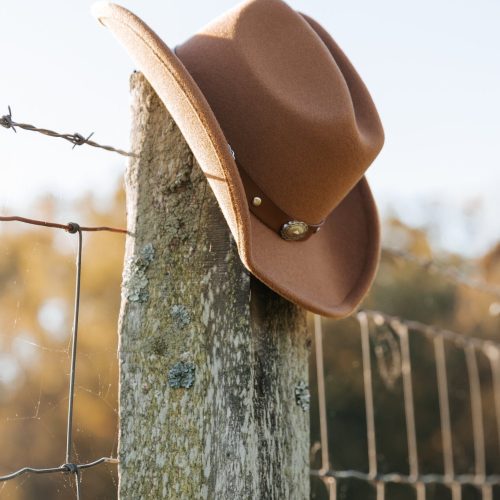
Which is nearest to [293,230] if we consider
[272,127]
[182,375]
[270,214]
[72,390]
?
[270,214]

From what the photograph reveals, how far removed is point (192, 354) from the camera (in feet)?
3.30

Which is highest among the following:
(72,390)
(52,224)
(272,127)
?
(272,127)

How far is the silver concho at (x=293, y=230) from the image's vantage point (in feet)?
3.66

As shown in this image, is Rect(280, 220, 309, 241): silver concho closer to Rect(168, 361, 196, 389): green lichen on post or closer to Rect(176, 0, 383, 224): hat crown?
Rect(176, 0, 383, 224): hat crown

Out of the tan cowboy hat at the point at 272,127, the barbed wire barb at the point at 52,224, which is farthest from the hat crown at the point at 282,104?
the barbed wire barb at the point at 52,224

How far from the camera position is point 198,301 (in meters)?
1.02

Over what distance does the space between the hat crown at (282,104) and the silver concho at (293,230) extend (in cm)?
1

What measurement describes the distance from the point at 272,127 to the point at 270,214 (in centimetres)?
12

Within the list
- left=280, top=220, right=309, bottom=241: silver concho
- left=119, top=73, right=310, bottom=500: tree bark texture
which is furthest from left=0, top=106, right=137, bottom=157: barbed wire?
left=280, top=220, right=309, bottom=241: silver concho

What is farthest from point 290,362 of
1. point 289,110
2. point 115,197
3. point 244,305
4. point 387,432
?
point 387,432

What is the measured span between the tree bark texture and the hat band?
55 mm

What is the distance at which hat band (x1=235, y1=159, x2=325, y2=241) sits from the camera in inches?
42.3

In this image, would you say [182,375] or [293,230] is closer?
[182,375]

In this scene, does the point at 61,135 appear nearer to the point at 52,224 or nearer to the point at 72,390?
the point at 52,224
